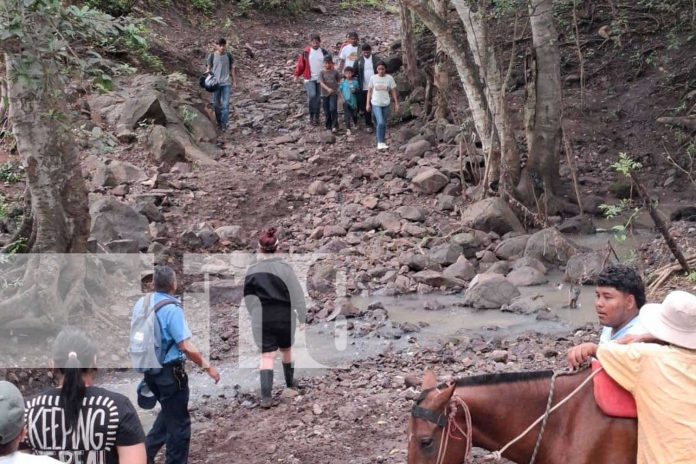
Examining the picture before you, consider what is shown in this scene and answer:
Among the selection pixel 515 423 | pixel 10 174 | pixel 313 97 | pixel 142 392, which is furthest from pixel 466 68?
pixel 515 423

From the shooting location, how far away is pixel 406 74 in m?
21.4

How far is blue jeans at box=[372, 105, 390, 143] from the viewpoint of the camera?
59.1ft

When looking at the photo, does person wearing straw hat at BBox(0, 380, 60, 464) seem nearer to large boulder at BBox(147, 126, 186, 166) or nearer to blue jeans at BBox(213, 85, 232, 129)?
large boulder at BBox(147, 126, 186, 166)

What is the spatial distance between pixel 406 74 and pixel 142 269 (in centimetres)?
1100

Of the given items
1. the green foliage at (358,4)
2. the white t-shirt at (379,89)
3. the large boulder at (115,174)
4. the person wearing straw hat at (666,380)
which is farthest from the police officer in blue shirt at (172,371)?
the green foliage at (358,4)

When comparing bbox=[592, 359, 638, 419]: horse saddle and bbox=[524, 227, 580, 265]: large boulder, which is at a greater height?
bbox=[524, 227, 580, 265]: large boulder

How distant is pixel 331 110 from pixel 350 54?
131 centimetres

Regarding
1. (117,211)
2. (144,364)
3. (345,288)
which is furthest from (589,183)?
(144,364)

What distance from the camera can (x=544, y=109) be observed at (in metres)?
15.4

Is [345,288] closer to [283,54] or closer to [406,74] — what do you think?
[406,74]

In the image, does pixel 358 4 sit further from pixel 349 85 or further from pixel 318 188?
pixel 318 188

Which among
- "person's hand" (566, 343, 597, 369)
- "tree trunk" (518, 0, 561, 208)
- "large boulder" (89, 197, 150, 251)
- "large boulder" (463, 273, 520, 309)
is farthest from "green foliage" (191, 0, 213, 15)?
"person's hand" (566, 343, 597, 369)

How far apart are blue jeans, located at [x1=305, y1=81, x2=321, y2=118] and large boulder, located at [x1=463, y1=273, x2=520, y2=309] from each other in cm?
885

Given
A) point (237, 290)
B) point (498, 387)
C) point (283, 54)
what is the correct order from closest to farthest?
point (498, 387), point (237, 290), point (283, 54)
